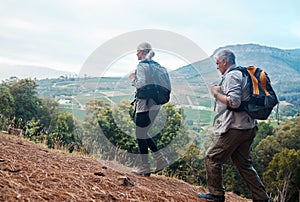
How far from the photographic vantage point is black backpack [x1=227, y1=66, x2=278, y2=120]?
3.65 meters

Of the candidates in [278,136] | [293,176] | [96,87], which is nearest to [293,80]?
[278,136]

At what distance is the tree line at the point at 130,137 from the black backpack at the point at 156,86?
0.61 metres

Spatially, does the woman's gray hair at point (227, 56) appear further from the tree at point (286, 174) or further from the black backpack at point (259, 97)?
the tree at point (286, 174)

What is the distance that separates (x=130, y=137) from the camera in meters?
12.7

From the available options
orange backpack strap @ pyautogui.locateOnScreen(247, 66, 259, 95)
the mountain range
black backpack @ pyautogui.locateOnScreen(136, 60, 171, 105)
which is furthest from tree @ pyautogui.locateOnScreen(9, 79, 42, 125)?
orange backpack strap @ pyautogui.locateOnScreen(247, 66, 259, 95)

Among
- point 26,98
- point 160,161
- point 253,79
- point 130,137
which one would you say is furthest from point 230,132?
point 26,98

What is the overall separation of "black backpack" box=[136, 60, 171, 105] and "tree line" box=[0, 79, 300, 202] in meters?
0.61

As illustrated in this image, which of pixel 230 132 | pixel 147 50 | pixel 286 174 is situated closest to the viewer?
pixel 230 132

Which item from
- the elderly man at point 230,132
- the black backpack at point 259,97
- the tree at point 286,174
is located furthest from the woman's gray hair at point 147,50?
the tree at point 286,174

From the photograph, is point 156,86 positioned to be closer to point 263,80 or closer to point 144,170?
point 144,170

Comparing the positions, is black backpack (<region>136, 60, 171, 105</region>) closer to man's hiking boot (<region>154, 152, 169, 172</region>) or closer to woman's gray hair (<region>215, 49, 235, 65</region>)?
man's hiking boot (<region>154, 152, 169, 172</region>)

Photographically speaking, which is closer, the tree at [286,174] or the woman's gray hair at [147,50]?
the woman's gray hair at [147,50]

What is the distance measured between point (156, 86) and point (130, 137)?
A: 313 inches

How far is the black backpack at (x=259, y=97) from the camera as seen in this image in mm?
3648
